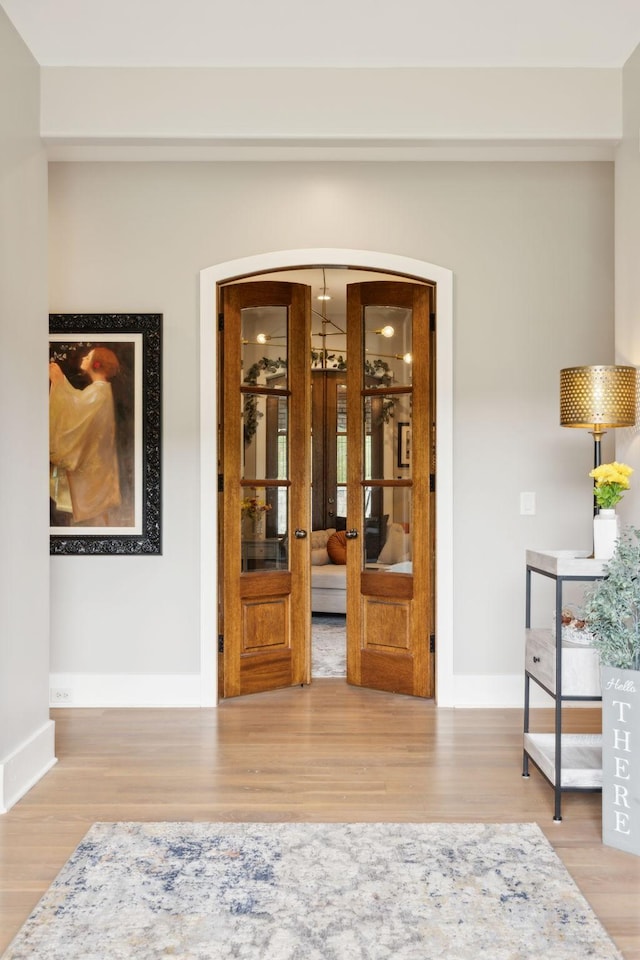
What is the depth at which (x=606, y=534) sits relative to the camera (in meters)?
3.01

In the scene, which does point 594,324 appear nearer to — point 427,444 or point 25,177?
point 427,444

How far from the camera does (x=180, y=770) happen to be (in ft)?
11.1

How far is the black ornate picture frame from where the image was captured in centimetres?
442

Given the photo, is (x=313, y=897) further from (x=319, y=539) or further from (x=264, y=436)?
(x=319, y=539)

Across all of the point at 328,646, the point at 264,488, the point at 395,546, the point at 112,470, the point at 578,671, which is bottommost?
the point at 328,646

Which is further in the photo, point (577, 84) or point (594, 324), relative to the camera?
point (594, 324)

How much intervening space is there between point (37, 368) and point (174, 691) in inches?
79.4

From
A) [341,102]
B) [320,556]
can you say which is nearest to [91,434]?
[341,102]

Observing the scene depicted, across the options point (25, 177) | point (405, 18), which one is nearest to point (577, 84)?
point (405, 18)

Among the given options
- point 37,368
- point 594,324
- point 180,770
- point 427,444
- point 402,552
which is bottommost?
point 180,770

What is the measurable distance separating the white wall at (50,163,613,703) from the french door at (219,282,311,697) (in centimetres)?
23

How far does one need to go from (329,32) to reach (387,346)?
1855 mm

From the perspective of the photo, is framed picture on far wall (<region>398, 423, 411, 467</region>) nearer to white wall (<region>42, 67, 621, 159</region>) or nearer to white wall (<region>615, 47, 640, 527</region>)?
white wall (<region>615, 47, 640, 527</region>)

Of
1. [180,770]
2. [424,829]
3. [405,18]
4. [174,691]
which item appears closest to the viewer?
[424,829]
